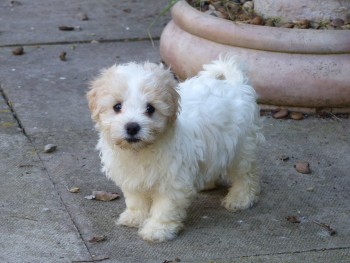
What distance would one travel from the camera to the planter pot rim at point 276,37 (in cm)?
712

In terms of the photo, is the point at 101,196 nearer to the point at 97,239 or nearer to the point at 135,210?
the point at 135,210

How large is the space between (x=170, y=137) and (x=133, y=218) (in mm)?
648

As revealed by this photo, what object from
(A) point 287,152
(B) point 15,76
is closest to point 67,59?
(B) point 15,76

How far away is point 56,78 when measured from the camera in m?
8.12

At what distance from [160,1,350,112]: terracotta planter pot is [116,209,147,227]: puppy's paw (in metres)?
2.15

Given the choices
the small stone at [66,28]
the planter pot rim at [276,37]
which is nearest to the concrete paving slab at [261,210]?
the planter pot rim at [276,37]

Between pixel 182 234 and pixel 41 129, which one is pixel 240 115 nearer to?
pixel 182 234

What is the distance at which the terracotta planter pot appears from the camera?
23.3 ft

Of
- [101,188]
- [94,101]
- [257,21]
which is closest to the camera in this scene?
[94,101]

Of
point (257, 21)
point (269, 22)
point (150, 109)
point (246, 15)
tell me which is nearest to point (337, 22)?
point (269, 22)

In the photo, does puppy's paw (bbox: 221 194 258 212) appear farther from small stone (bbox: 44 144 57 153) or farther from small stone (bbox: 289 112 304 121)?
small stone (bbox: 289 112 304 121)

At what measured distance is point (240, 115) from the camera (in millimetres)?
5445

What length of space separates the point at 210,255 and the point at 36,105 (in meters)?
2.98

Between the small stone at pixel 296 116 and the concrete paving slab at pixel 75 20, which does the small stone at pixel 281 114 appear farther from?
the concrete paving slab at pixel 75 20
